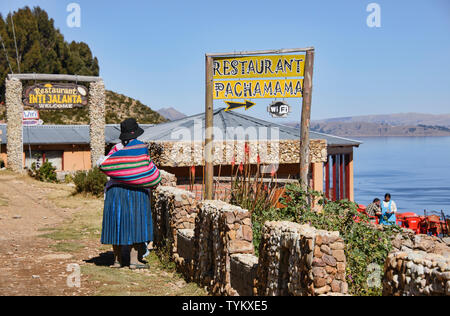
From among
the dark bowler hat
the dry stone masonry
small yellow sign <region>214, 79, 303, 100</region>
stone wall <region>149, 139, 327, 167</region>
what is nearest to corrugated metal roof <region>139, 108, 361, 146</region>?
stone wall <region>149, 139, 327, 167</region>

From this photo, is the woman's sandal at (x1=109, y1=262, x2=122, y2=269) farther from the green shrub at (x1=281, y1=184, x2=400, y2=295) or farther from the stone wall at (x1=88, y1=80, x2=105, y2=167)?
the stone wall at (x1=88, y1=80, x2=105, y2=167)

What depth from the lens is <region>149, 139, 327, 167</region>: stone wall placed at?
1098cm

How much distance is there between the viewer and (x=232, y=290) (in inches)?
202

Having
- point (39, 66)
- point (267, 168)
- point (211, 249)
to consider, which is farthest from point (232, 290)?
point (39, 66)

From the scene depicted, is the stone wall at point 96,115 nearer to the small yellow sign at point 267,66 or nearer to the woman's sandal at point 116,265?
the small yellow sign at point 267,66

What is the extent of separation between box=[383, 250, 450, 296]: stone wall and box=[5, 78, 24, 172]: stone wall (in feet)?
75.5

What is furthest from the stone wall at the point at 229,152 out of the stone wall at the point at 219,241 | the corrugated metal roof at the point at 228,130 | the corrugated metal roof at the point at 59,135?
the corrugated metal roof at the point at 59,135

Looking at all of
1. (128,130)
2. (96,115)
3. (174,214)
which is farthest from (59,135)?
(128,130)

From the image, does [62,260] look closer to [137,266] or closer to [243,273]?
[137,266]

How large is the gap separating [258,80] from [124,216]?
3411 mm

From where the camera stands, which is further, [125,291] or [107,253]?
[107,253]
